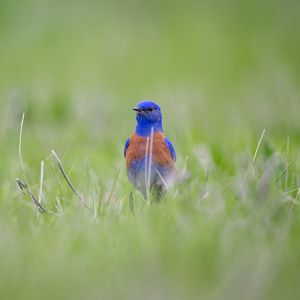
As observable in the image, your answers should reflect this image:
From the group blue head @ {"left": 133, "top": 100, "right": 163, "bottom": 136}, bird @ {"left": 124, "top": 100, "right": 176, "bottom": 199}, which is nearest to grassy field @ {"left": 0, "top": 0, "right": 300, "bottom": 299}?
bird @ {"left": 124, "top": 100, "right": 176, "bottom": 199}

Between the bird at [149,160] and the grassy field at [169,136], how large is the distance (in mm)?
108

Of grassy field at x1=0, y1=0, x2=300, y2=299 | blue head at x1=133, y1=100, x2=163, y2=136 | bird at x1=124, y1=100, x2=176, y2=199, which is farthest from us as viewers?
blue head at x1=133, y1=100, x2=163, y2=136

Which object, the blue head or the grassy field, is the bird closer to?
the blue head

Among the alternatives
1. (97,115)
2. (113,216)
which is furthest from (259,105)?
(113,216)

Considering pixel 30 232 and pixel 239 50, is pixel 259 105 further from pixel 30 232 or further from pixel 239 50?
pixel 30 232

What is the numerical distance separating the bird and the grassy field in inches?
4.3

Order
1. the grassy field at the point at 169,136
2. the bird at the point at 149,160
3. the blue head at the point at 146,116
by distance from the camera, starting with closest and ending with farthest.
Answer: the grassy field at the point at 169,136 → the bird at the point at 149,160 → the blue head at the point at 146,116

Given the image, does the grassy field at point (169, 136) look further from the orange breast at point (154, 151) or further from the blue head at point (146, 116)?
the blue head at point (146, 116)

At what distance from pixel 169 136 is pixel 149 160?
223cm

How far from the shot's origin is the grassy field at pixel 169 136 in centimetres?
231

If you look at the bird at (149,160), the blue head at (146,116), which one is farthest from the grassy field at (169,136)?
the blue head at (146,116)

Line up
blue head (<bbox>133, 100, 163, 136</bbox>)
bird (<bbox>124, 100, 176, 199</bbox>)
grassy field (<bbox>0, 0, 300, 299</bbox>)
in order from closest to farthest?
1. grassy field (<bbox>0, 0, 300, 299</bbox>)
2. bird (<bbox>124, 100, 176, 199</bbox>)
3. blue head (<bbox>133, 100, 163, 136</bbox>)

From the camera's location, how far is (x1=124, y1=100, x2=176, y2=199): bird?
11.1ft

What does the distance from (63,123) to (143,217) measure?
11.3ft
